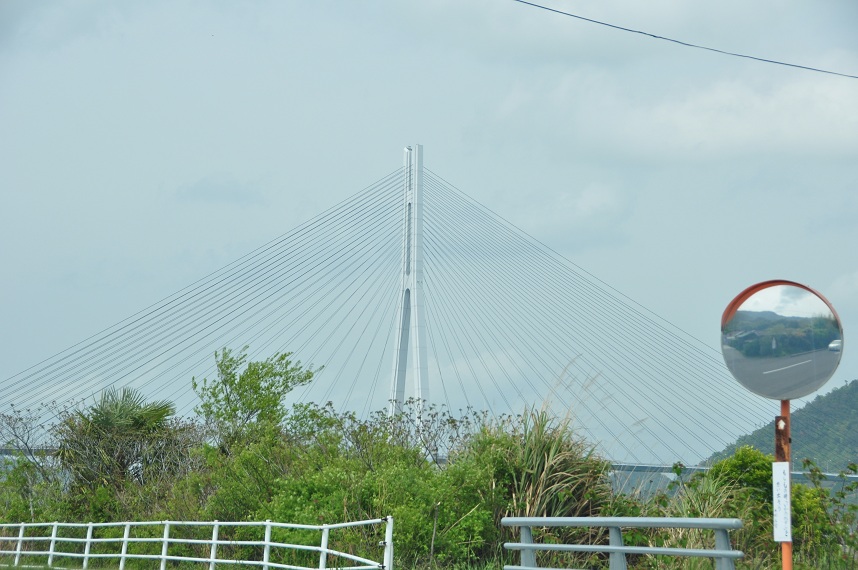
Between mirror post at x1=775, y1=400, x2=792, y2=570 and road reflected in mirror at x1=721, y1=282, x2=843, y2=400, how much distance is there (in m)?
0.11

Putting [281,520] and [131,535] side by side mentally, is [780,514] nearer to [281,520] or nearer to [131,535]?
[281,520]

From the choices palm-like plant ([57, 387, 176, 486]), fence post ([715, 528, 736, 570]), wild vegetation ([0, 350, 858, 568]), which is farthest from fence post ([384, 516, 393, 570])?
palm-like plant ([57, 387, 176, 486])

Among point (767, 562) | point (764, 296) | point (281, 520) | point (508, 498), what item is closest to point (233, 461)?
point (281, 520)

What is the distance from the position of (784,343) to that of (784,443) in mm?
592

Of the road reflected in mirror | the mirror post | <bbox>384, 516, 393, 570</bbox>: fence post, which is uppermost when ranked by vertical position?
the road reflected in mirror

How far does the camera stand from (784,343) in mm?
6277

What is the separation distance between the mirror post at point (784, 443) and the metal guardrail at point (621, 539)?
0.29 meters

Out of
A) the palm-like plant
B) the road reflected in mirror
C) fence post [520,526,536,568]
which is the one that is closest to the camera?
the road reflected in mirror

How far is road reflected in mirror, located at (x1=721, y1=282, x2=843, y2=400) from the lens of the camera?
6234 millimetres

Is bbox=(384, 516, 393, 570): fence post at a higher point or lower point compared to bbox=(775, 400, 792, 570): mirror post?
lower

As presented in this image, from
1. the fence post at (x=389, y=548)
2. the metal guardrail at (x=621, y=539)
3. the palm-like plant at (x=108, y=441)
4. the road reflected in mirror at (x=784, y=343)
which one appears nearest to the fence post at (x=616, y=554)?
the metal guardrail at (x=621, y=539)

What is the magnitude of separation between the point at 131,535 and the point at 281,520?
7.52 metres

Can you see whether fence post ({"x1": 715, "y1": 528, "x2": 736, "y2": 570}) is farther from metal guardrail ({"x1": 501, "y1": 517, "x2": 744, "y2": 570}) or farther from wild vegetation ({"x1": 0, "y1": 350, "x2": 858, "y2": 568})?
wild vegetation ({"x1": 0, "y1": 350, "x2": 858, "y2": 568})

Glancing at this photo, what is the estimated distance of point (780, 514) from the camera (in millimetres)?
5902
